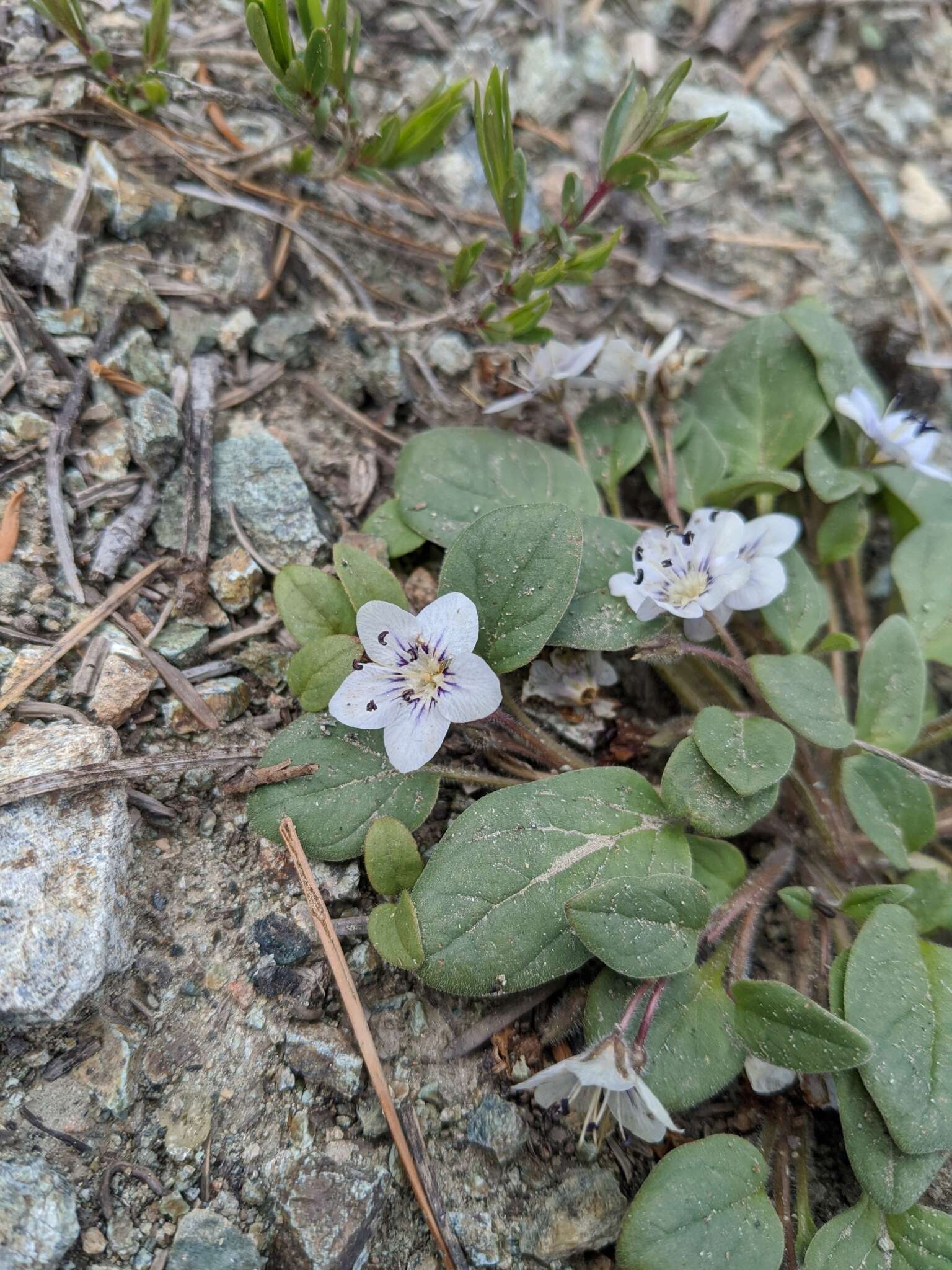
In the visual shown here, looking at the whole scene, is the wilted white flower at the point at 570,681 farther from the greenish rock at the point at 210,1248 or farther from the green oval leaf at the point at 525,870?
the greenish rock at the point at 210,1248

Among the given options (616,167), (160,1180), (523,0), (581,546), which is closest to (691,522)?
(581,546)

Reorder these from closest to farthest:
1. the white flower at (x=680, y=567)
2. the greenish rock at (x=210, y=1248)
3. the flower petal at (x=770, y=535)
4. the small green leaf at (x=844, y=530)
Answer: the greenish rock at (x=210, y=1248) → the white flower at (x=680, y=567) → the flower petal at (x=770, y=535) → the small green leaf at (x=844, y=530)

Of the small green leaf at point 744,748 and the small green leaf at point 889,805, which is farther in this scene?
the small green leaf at point 889,805

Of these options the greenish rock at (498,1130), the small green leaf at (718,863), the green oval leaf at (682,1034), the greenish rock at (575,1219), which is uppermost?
the small green leaf at (718,863)

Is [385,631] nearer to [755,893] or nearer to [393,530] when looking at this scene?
[393,530]

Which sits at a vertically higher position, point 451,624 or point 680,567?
point 680,567

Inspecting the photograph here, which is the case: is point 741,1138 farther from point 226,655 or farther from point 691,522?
point 226,655

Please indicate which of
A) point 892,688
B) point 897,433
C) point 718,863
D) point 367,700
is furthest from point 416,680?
point 897,433

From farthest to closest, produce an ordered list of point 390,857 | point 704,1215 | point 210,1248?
point 390,857 → point 704,1215 → point 210,1248

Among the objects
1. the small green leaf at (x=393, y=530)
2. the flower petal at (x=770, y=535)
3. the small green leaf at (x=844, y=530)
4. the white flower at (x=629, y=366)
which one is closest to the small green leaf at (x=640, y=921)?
the flower petal at (x=770, y=535)
